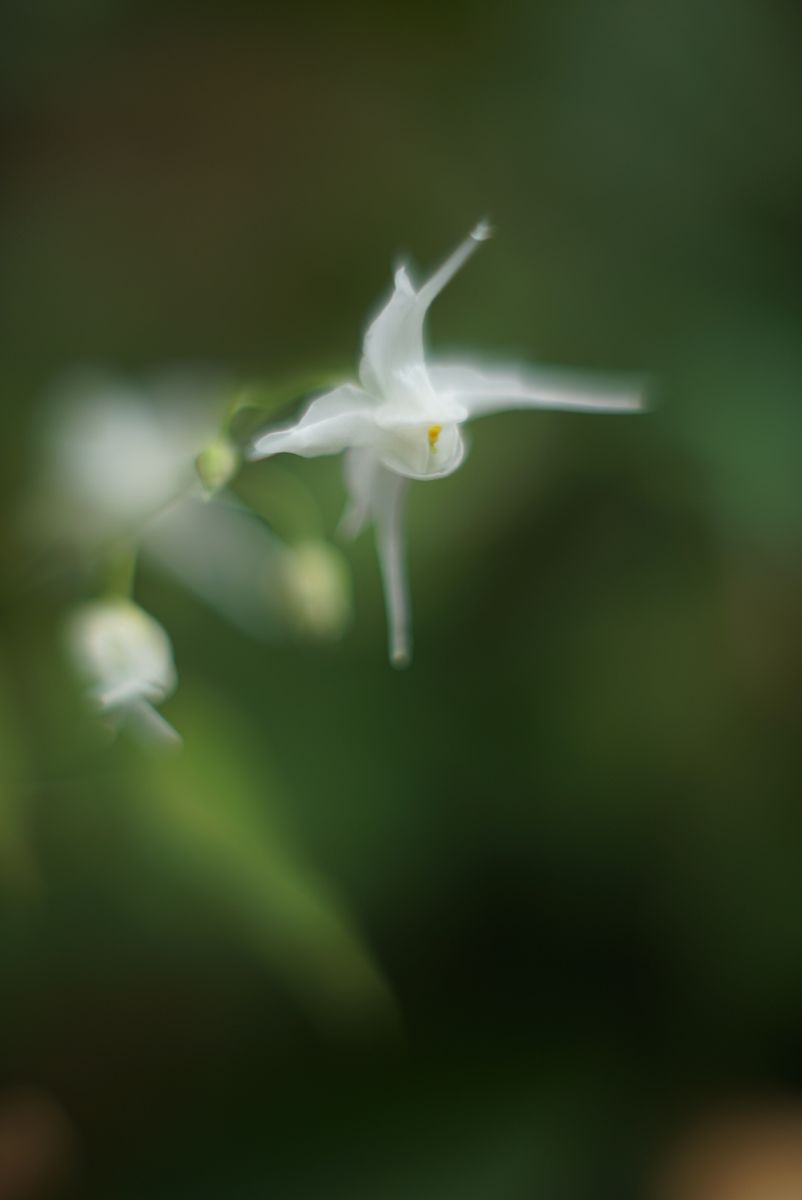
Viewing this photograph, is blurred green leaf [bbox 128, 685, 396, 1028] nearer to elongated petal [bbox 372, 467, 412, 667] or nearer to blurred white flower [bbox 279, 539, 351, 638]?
blurred white flower [bbox 279, 539, 351, 638]

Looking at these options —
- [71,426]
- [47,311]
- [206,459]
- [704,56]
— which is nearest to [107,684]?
[206,459]

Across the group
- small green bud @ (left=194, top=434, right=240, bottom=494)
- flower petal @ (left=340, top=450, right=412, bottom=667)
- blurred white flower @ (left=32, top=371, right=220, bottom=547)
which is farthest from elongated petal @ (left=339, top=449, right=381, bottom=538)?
blurred white flower @ (left=32, top=371, right=220, bottom=547)

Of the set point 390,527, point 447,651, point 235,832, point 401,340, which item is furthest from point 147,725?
point 447,651

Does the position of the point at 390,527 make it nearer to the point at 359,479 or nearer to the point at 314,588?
the point at 359,479

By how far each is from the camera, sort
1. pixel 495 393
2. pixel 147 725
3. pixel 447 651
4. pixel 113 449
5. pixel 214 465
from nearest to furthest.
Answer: pixel 214 465 < pixel 495 393 < pixel 147 725 < pixel 113 449 < pixel 447 651

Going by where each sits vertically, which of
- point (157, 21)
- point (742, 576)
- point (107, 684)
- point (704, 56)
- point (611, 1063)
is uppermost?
point (157, 21)

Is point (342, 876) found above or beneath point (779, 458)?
beneath

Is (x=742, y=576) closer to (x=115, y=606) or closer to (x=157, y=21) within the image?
(x=115, y=606)
